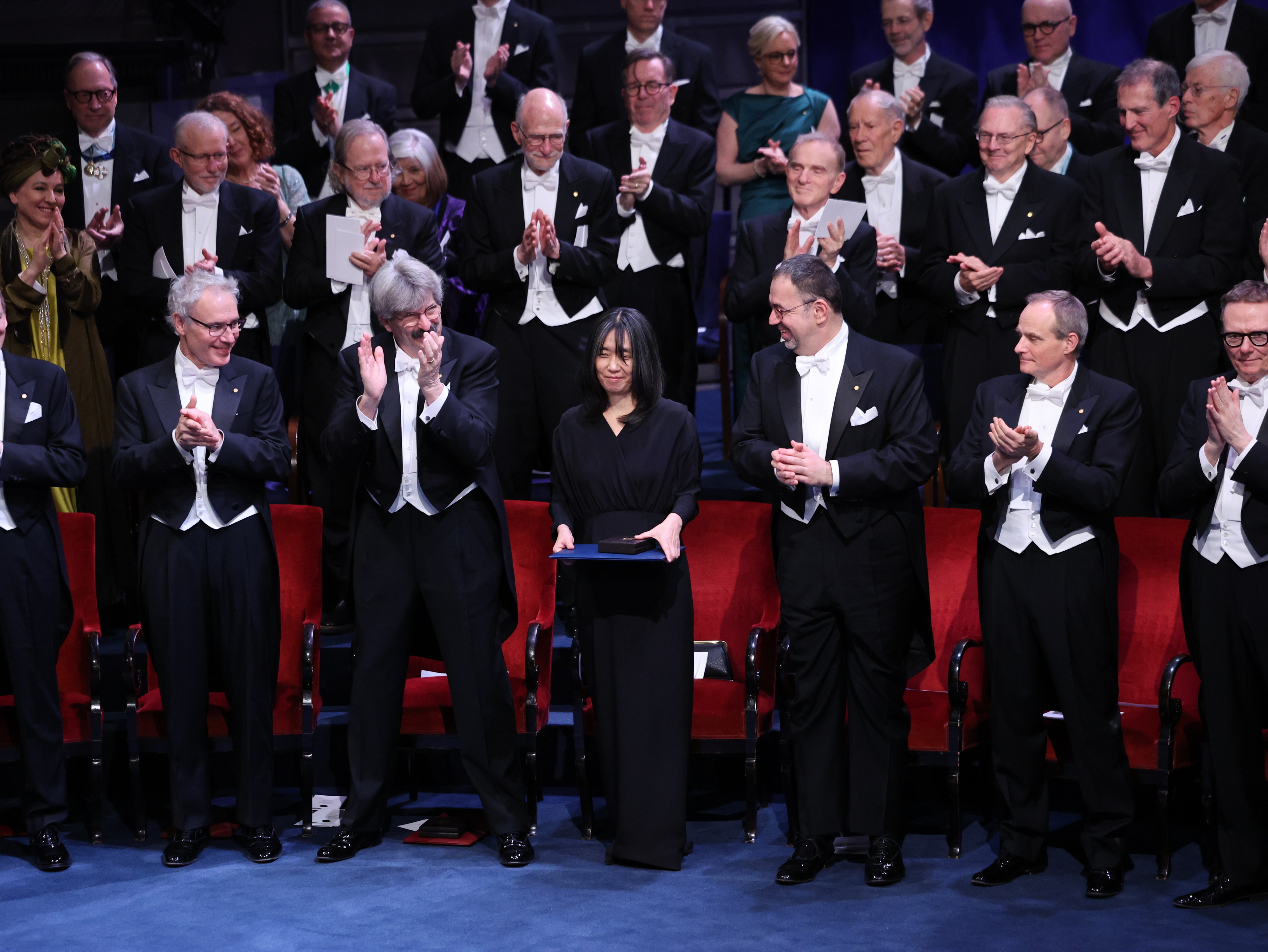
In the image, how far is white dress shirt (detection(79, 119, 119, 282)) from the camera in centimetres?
635

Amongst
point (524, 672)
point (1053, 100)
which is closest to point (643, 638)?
point (524, 672)

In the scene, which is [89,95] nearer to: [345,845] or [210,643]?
[210,643]

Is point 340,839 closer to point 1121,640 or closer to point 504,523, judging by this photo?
point 504,523

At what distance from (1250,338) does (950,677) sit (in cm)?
131

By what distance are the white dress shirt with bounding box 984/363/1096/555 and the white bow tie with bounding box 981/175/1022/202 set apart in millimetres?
1299

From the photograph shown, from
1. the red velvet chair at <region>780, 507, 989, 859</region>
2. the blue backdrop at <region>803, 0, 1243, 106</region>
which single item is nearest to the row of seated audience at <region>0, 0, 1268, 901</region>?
the red velvet chair at <region>780, 507, 989, 859</region>

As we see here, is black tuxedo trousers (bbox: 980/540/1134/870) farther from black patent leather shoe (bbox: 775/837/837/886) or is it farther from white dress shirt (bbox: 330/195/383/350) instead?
white dress shirt (bbox: 330/195/383/350)

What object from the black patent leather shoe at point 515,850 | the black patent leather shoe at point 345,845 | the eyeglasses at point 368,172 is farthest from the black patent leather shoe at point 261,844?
the eyeglasses at point 368,172

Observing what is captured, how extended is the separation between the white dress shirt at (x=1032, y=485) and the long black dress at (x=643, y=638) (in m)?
0.93

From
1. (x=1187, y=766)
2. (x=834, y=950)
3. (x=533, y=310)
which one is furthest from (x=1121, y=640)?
(x=533, y=310)

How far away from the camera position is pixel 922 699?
4.72 m

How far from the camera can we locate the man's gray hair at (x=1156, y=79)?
5.29 metres

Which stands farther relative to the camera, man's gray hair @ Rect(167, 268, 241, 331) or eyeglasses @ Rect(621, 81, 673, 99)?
eyeglasses @ Rect(621, 81, 673, 99)

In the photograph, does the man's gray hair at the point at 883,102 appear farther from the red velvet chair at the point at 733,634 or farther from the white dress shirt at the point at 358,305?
the white dress shirt at the point at 358,305
